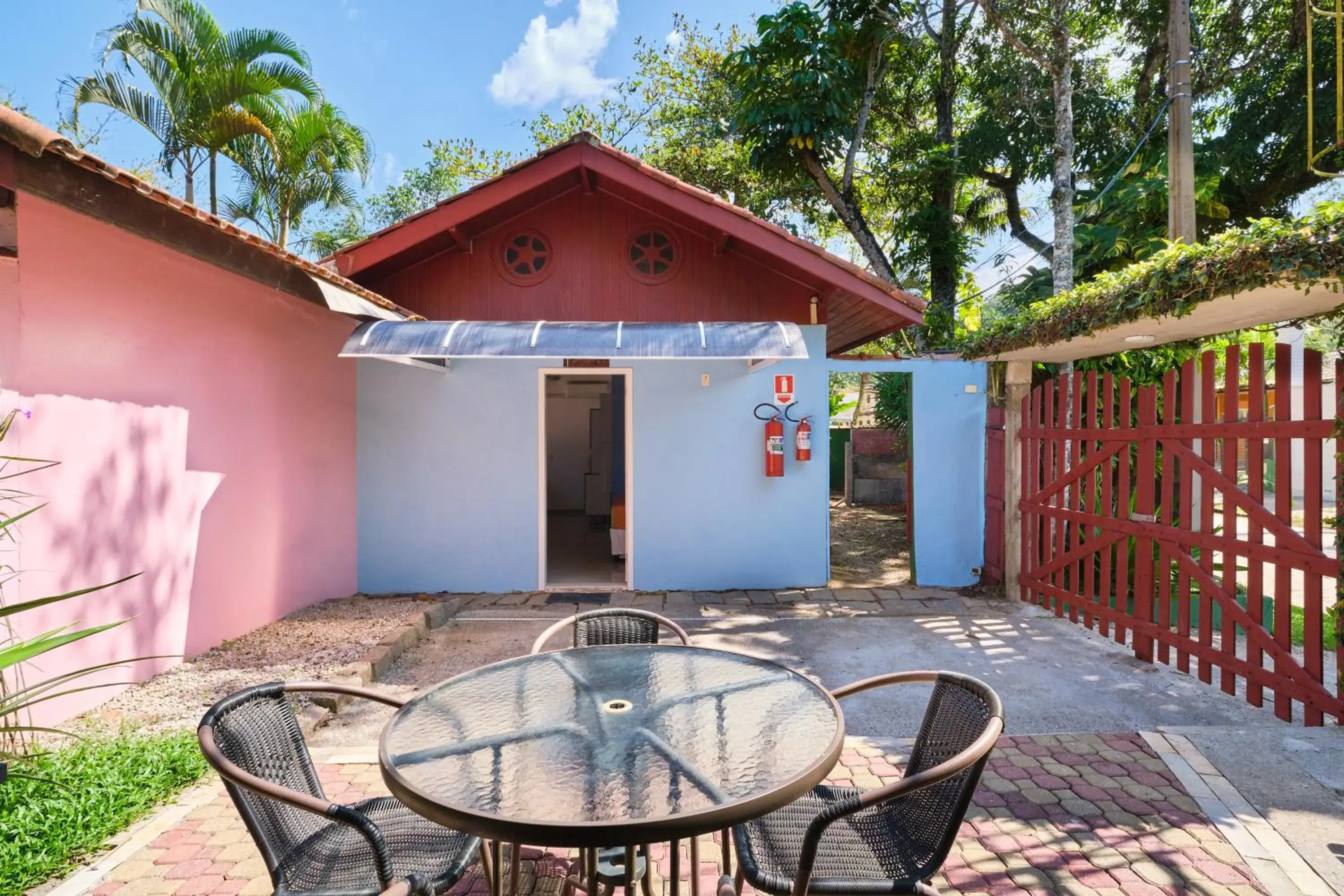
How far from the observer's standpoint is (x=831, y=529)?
42.3 feet

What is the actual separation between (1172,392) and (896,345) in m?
12.1

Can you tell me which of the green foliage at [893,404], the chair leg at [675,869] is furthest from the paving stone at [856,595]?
the green foliage at [893,404]

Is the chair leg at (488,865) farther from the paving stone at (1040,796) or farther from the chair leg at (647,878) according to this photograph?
the paving stone at (1040,796)

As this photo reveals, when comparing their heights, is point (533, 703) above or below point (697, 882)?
above

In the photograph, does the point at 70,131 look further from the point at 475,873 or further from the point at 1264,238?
the point at 1264,238

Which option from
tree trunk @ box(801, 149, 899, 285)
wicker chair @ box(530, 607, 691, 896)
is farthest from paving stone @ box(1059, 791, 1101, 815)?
tree trunk @ box(801, 149, 899, 285)

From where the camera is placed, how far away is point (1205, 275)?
3.84 metres

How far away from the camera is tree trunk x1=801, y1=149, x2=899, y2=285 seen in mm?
12680

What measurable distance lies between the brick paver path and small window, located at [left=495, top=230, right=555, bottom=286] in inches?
213

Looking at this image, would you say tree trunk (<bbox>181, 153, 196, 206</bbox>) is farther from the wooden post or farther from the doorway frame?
the wooden post

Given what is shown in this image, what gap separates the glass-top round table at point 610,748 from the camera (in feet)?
5.72

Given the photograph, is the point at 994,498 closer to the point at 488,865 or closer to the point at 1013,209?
the point at 488,865

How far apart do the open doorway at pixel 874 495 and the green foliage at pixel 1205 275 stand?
296 centimetres

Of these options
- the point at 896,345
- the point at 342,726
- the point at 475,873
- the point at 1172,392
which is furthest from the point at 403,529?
the point at 896,345
